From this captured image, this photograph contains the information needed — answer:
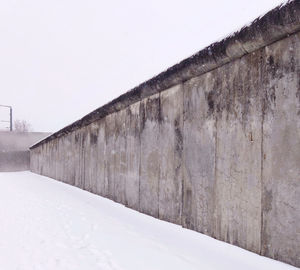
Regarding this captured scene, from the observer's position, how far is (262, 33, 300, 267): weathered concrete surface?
7.38 ft

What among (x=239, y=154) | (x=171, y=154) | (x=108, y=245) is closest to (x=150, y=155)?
(x=171, y=154)

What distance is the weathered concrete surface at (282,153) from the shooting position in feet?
7.38

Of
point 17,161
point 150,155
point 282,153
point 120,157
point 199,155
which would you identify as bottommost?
point 17,161

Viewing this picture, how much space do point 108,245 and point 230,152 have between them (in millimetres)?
1503

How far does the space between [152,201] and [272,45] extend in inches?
101

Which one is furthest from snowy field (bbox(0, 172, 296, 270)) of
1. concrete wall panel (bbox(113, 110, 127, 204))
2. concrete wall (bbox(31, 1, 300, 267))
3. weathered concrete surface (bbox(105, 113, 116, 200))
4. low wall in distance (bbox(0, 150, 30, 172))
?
low wall in distance (bbox(0, 150, 30, 172))

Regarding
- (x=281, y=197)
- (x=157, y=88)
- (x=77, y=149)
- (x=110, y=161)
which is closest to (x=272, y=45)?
(x=281, y=197)

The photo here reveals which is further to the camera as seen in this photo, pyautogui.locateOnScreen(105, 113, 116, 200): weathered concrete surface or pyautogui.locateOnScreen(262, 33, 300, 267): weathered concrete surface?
pyautogui.locateOnScreen(105, 113, 116, 200): weathered concrete surface

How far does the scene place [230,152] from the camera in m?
2.92

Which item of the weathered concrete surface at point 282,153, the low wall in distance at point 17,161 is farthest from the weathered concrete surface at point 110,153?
the low wall in distance at point 17,161

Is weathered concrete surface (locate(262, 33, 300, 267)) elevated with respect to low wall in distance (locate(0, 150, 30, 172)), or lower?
elevated

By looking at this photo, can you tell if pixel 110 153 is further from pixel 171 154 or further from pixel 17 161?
pixel 17 161

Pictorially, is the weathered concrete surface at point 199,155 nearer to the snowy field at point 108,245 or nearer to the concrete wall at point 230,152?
the concrete wall at point 230,152

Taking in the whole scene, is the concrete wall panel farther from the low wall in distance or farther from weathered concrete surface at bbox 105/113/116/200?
the low wall in distance
